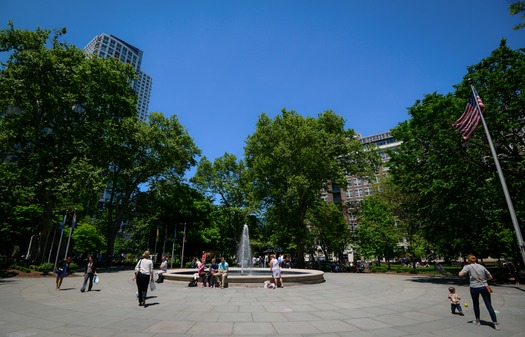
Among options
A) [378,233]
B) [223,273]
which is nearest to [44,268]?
[223,273]

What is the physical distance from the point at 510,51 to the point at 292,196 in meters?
23.3

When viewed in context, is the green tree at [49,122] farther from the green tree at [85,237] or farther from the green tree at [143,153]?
the green tree at [85,237]

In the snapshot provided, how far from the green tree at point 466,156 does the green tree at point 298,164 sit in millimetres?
13380

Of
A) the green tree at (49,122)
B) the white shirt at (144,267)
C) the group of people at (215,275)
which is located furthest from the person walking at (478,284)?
A: the green tree at (49,122)

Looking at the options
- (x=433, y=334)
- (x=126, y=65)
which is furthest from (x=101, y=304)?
(x=126, y=65)

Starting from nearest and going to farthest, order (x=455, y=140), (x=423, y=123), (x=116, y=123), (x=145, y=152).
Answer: (x=455, y=140), (x=423, y=123), (x=116, y=123), (x=145, y=152)

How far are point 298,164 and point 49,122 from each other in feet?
87.8

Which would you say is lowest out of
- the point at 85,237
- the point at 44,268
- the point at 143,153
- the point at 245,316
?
the point at 245,316

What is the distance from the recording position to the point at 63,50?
25688 mm

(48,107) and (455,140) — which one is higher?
(48,107)

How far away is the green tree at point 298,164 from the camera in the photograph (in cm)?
3350

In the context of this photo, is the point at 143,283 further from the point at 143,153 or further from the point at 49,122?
the point at 143,153

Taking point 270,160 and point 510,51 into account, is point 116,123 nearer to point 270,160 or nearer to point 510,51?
point 270,160

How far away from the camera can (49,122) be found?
25891 millimetres
